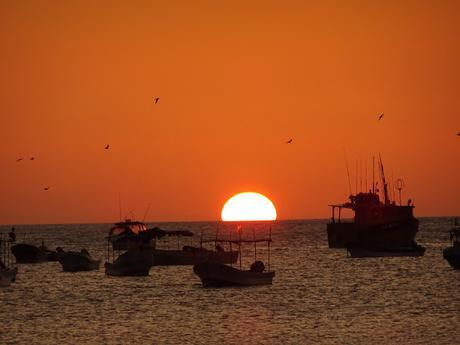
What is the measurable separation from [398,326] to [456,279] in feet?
138

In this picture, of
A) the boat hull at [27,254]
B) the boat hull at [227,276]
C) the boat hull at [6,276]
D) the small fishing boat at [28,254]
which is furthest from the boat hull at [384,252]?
the boat hull at [6,276]

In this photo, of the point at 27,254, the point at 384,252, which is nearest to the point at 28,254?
the point at 27,254

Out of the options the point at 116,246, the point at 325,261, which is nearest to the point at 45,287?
the point at 116,246

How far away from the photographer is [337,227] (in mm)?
170125

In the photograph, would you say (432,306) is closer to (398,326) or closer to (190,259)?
(398,326)

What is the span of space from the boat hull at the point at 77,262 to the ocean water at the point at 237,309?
3.88 feet

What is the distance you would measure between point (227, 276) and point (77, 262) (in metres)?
36.0

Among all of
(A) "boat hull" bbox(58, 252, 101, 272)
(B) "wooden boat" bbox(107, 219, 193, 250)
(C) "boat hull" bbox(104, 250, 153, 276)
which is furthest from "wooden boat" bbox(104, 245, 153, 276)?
(A) "boat hull" bbox(58, 252, 101, 272)

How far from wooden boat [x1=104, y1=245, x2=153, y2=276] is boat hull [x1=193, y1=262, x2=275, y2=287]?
49.8ft

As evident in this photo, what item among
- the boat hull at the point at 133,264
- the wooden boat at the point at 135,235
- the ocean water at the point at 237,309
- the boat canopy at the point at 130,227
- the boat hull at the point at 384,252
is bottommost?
the ocean water at the point at 237,309

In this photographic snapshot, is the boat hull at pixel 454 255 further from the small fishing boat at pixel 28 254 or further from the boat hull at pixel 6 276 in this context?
the small fishing boat at pixel 28 254

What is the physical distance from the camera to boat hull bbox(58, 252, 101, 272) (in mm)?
119312

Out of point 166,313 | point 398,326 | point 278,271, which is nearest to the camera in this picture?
point 398,326

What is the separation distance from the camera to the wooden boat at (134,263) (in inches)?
4099
